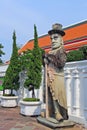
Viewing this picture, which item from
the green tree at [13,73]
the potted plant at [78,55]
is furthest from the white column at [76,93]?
the green tree at [13,73]

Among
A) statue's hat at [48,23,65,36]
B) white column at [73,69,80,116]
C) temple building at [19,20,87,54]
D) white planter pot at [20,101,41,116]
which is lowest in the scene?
white planter pot at [20,101,41,116]

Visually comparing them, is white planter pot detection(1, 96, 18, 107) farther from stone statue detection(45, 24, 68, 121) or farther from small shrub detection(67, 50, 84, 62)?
stone statue detection(45, 24, 68, 121)

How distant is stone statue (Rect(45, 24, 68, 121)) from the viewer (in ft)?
19.7

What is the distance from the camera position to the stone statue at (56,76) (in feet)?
19.7

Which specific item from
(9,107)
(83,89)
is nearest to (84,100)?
(83,89)

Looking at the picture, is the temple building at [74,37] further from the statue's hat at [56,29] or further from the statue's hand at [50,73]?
the statue's hand at [50,73]

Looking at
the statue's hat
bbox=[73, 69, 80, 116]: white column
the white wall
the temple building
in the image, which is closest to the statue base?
the white wall

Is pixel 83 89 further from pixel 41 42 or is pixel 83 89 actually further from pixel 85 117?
pixel 41 42

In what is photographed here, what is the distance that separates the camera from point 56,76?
20.0ft

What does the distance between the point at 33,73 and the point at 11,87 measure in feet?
7.72

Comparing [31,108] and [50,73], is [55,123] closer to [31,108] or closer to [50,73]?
[50,73]

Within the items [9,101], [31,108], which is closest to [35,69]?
[31,108]

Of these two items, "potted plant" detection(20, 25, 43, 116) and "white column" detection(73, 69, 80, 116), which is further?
"potted plant" detection(20, 25, 43, 116)

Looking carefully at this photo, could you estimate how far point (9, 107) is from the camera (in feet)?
35.9
